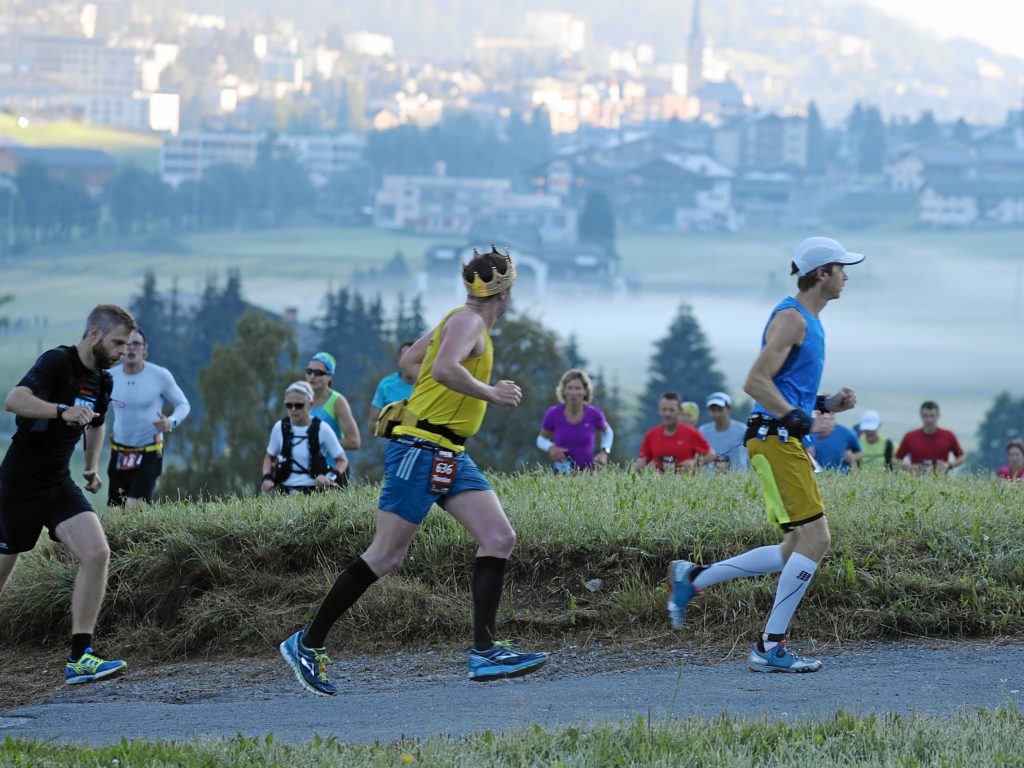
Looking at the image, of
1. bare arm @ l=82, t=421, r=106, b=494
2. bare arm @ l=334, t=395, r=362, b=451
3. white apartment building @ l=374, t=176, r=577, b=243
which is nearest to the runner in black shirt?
bare arm @ l=82, t=421, r=106, b=494

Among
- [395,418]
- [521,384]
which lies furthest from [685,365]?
[395,418]

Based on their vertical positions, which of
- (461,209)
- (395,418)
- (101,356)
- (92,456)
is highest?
(101,356)

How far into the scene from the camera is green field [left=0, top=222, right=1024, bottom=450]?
5492 inches

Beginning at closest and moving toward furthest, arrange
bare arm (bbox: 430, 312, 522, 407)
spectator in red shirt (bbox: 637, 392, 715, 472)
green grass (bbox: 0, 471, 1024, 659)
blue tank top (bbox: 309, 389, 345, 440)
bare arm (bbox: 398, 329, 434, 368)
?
1. bare arm (bbox: 430, 312, 522, 407)
2. bare arm (bbox: 398, 329, 434, 368)
3. green grass (bbox: 0, 471, 1024, 659)
4. blue tank top (bbox: 309, 389, 345, 440)
5. spectator in red shirt (bbox: 637, 392, 715, 472)

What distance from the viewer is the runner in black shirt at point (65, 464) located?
7551 millimetres

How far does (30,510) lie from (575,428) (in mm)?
6589

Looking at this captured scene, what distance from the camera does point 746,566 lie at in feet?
24.5

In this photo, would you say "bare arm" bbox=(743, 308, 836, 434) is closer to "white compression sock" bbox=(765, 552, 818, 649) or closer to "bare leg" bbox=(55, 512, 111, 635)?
"white compression sock" bbox=(765, 552, 818, 649)

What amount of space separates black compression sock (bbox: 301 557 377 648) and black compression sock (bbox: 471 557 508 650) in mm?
475

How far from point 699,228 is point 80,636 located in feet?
589

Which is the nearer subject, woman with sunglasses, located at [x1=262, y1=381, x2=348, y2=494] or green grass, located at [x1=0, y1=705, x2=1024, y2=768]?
green grass, located at [x1=0, y1=705, x2=1024, y2=768]

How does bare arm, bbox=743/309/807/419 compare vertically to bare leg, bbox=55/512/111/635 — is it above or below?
above

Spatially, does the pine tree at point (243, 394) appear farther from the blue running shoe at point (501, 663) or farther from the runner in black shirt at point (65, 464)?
the blue running shoe at point (501, 663)

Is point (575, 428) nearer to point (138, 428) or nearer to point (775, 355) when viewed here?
point (138, 428)
